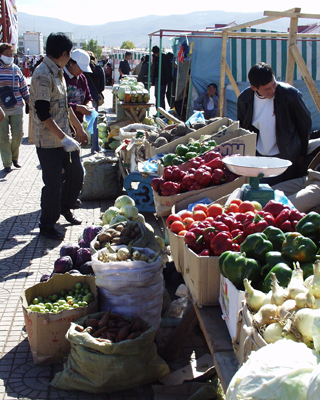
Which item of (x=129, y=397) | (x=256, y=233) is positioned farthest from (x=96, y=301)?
(x=256, y=233)

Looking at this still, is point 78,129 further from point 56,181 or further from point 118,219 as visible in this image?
point 118,219

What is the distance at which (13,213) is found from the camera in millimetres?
6395

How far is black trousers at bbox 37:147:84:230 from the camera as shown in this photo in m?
5.06

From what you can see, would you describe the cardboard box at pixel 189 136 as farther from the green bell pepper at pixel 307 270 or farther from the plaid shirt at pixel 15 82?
the green bell pepper at pixel 307 270

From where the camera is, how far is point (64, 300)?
3326mm

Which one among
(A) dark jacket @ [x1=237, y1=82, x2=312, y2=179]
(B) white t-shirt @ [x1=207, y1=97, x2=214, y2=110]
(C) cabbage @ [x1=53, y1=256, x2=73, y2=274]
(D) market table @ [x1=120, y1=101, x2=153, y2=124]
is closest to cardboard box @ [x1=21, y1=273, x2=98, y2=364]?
(C) cabbage @ [x1=53, y1=256, x2=73, y2=274]

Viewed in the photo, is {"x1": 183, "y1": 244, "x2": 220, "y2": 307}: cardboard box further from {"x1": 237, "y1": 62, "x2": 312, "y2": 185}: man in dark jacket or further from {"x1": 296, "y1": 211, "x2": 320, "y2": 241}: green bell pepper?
{"x1": 237, "y1": 62, "x2": 312, "y2": 185}: man in dark jacket

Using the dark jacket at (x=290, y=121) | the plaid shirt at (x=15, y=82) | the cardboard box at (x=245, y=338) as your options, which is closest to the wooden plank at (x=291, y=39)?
the dark jacket at (x=290, y=121)

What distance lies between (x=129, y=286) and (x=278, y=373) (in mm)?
1947

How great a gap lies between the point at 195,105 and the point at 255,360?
10.2m

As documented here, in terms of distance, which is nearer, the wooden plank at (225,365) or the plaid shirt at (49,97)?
the wooden plank at (225,365)

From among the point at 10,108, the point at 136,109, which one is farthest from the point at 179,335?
the point at 136,109

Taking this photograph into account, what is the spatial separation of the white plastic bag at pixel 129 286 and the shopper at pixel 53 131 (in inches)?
82.6

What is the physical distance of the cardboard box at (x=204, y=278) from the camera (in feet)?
7.69
